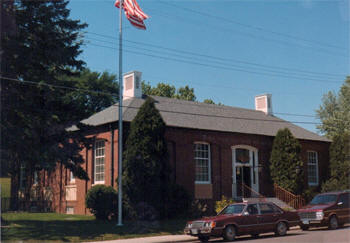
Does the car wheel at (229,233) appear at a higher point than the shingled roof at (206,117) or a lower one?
lower

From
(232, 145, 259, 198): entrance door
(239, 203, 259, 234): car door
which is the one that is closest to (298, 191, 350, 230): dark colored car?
(239, 203, 259, 234): car door

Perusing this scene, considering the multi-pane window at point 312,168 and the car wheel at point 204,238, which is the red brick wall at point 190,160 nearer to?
the multi-pane window at point 312,168

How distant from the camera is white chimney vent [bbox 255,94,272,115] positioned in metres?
38.4

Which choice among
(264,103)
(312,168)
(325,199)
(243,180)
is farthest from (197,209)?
(264,103)

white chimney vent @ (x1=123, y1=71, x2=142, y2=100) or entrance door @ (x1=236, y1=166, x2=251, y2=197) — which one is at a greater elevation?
Answer: white chimney vent @ (x1=123, y1=71, x2=142, y2=100)

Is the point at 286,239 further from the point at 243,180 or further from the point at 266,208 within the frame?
the point at 243,180

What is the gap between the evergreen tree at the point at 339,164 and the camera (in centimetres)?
3223

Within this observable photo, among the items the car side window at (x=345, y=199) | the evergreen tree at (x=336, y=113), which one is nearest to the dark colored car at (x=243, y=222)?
the car side window at (x=345, y=199)

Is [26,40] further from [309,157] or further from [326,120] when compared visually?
[326,120]

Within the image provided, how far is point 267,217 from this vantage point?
689 inches

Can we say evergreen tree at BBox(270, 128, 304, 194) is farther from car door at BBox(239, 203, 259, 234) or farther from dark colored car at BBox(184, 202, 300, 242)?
car door at BBox(239, 203, 259, 234)

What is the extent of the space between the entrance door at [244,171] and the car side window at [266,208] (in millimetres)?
11367

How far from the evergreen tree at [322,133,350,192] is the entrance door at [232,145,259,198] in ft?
19.3

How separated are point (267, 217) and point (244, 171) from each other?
13.3 m
